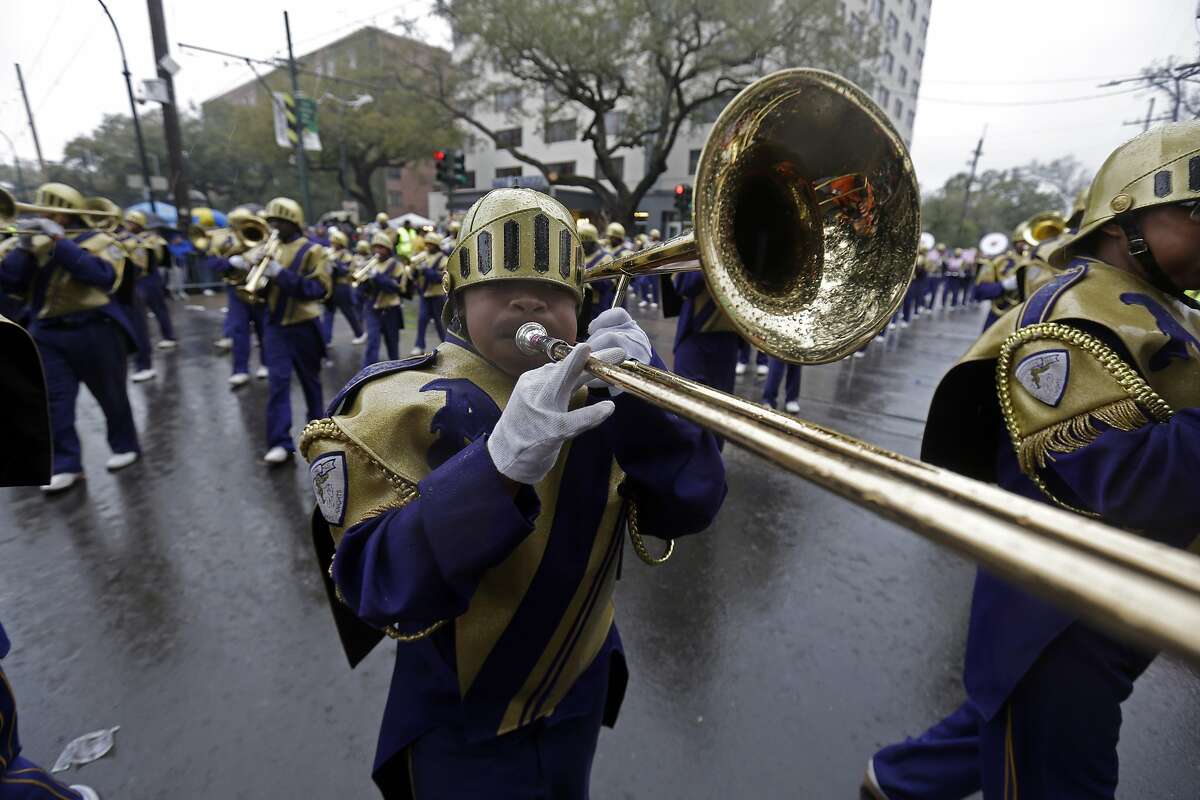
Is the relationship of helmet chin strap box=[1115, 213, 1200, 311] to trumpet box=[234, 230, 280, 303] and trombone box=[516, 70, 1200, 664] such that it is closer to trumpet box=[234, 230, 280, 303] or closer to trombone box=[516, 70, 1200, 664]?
trombone box=[516, 70, 1200, 664]

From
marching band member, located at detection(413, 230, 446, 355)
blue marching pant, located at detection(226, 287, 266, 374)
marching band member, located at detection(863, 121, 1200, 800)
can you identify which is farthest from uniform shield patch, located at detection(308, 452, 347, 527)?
marching band member, located at detection(413, 230, 446, 355)

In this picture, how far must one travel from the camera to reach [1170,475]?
1.29 metres

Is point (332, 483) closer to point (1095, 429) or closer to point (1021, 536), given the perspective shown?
point (1021, 536)

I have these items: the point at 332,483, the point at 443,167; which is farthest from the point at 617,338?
the point at 443,167

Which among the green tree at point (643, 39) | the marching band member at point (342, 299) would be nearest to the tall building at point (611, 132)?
the green tree at point (643, 39)

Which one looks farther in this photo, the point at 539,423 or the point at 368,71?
the point at 368,71

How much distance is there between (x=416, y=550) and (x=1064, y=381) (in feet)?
5.31

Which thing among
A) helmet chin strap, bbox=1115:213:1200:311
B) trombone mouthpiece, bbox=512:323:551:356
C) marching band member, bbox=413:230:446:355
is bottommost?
marching band member, bbox=413:230:446:355

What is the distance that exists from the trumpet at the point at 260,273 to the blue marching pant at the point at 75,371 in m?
1.05

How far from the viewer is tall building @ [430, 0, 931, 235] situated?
30.1 metres

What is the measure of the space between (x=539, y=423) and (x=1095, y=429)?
138cm

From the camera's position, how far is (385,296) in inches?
323

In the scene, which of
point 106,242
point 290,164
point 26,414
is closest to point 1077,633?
point 26,414

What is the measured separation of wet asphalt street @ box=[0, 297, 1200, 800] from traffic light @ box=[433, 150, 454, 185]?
11.8 metres
